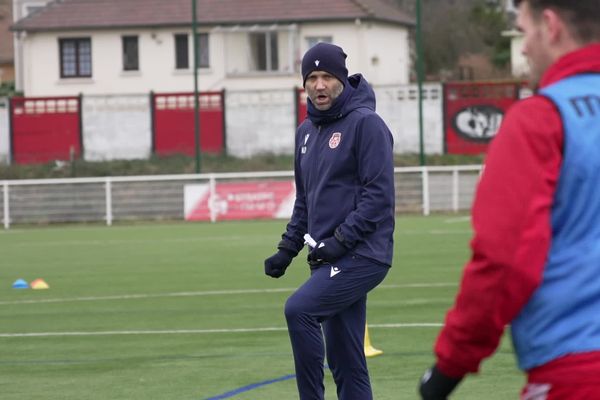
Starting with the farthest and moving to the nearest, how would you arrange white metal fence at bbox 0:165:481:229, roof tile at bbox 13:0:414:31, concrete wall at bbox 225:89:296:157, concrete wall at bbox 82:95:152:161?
1. roof tile at bbox 13:0:414:31
2. concrete wall at bbox 82:95:152:161
3. concrete wall at bbox 225:89:296:157
4. white metal fence at bbox 0:165:481:229

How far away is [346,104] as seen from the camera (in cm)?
694

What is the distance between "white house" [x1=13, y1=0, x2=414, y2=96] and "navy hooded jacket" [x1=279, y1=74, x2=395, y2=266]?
49.3 m

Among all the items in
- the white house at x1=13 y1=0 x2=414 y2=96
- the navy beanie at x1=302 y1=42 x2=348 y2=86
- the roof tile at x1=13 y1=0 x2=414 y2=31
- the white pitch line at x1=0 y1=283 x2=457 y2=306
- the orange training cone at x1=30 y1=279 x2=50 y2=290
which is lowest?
the orange training cone at x1=30 y1=279 x2=50 y2=290

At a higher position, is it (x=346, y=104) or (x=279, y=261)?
(x=346, y=104)

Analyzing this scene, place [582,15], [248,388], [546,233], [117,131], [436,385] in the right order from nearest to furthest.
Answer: [546,233], [582,15], [436,385], [248,388], [117,131]

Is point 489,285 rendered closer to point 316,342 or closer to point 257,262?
point 316,342

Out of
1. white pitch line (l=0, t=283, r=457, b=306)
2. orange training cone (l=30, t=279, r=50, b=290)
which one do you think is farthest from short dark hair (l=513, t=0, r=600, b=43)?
orange training cone (l=30, t=279, r=50, b=290)

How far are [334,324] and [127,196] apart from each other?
2517cm

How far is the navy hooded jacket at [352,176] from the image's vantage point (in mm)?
6734

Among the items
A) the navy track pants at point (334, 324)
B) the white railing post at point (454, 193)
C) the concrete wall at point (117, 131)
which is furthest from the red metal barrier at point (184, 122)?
the navy track pants at point (334, 324)

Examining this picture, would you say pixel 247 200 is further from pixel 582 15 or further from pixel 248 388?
pixel 582 15

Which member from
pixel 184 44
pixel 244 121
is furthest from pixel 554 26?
pixel 184 44

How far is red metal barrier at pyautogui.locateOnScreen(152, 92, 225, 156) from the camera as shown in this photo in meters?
45.6

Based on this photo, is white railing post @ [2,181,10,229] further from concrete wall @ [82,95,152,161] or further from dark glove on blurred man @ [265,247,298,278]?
dark glove on blurred man @ [265,247,298,278]
